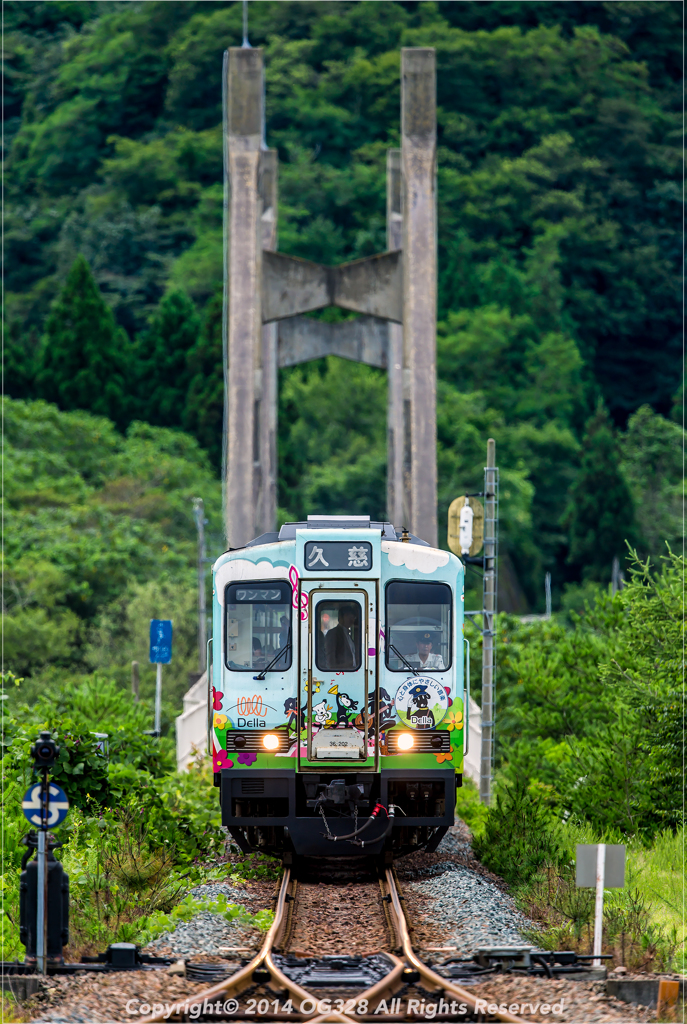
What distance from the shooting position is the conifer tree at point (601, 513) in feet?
175

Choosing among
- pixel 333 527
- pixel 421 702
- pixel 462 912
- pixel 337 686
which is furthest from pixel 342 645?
pixel 462 912

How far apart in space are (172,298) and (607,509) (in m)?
21.0

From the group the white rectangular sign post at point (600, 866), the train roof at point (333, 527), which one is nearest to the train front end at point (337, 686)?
the train roof at point (333, 527)

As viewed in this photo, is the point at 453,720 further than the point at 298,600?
Yes

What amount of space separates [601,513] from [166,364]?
775 inches

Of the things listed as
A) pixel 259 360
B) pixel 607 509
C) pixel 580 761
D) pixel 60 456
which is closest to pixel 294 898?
pixel 580 761

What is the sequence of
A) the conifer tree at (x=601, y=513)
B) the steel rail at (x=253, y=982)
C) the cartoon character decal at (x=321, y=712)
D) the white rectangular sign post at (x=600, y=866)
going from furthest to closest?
the conifer tree at (x=601, y=513)
the cartoon character decal at (x=321, y=712)
the white rectangular sign post at (x=600, y=866)
the steel rail at (x=253, y=982)

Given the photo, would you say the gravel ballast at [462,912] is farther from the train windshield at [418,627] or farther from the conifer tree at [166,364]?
the conifer tree at [166,364]

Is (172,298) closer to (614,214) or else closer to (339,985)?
(614,214)

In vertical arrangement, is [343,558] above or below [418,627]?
above

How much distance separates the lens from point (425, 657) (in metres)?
12.8

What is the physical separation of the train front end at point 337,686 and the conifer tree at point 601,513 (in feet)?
135

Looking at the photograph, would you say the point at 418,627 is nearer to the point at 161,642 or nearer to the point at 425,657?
the point at 425,657

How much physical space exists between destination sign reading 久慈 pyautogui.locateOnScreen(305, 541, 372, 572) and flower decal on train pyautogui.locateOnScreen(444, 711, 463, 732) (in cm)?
163
